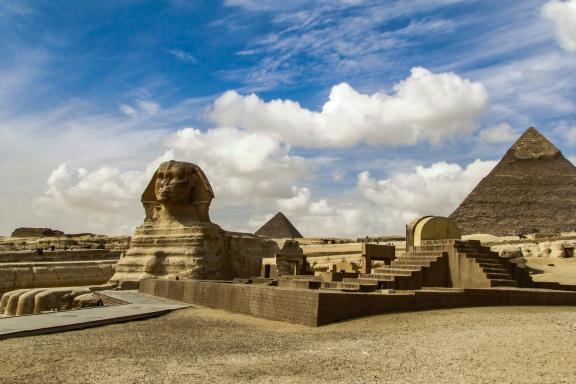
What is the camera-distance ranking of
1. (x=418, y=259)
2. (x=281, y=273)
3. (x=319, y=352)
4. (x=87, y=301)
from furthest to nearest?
(x=281, y=273)
(x=87, y=301)
(x=418, y=259)
(x=319, y=352)

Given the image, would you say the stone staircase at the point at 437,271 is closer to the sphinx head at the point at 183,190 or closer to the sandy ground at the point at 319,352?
the sandy ground at the point at 319,352

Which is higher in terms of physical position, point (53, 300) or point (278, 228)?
point (278, 228)

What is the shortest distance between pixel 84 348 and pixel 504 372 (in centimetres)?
440

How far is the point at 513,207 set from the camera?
98250 millimetres

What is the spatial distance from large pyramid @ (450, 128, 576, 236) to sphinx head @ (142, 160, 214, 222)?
77.3 metres

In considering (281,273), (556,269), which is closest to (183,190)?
(281,273)

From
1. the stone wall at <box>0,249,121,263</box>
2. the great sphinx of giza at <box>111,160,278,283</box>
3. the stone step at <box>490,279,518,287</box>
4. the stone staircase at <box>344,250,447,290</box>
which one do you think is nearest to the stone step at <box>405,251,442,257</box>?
the stone staircase at <box>344,250,447,290</box>

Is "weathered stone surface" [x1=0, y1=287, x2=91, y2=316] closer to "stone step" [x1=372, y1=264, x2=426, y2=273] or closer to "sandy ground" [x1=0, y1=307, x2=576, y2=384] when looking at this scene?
"sandy ground" [x1=0, y1=307, x2=576, y2=384]

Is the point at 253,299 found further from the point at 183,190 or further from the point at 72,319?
the point at 183,190

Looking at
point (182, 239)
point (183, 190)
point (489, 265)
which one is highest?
point (183, 190)

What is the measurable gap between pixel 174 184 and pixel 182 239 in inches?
71.4

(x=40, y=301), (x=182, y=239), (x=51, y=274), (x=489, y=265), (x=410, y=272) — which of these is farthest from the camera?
(x=51, y=274)

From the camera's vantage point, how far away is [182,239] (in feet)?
59.9

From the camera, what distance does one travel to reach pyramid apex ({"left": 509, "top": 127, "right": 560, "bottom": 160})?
105 m
